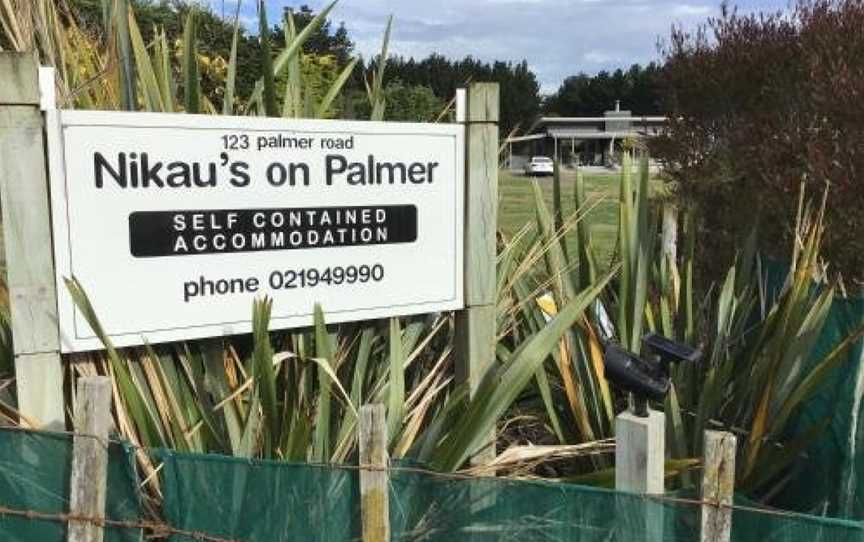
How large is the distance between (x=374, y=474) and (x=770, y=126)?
4147 millimetres

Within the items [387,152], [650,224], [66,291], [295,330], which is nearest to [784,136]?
[650,224]

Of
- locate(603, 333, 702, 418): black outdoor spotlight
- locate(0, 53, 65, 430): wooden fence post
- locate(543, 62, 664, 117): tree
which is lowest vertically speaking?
locate(603, 333, 702, 418): black outdoor spotlight

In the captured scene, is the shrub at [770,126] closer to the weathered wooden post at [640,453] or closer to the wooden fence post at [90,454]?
the weathered wooden post at [640,453]

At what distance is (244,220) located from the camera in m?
3.41

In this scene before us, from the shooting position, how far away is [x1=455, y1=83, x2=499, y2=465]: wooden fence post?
12.9 ft

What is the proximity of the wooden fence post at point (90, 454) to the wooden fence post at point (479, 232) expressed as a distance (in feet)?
4.93

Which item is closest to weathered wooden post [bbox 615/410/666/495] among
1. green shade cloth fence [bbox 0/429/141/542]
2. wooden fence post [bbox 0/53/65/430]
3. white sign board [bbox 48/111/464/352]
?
white sign board [bbox 48/111/464/352]

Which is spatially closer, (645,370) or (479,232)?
(645,370)

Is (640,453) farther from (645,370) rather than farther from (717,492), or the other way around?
(717,492)

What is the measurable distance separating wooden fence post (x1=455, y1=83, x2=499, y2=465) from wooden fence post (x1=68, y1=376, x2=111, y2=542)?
1502 millimetres

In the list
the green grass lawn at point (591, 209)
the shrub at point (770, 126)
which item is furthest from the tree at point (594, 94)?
the shrub at point (770, 126)

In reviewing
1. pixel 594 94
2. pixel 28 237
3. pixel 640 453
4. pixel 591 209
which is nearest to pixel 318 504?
pixel 640 453

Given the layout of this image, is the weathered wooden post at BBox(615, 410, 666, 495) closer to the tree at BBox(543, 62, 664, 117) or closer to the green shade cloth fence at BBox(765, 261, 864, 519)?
the green shade cloth fence at BBox(765, 261, 864, 519)

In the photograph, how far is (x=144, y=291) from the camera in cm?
325
